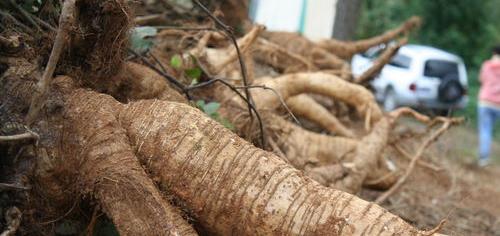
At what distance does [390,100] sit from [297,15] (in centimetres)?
543

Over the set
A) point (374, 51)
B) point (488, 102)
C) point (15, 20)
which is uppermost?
point (15, 20)

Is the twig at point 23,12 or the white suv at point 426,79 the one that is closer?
the twig at point 23,12

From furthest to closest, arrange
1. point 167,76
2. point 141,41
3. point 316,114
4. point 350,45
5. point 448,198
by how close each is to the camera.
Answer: point 350,45 → point 448,198 → point 316,114 → point 141,41 → point 167,76

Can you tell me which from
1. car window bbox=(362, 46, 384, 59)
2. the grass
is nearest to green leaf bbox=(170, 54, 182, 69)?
car window bbox=(362, 46, 384, 59)

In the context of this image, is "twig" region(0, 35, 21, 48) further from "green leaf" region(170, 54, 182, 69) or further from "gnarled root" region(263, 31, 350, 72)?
"gnarled root" region(263, 31, 350, 72)

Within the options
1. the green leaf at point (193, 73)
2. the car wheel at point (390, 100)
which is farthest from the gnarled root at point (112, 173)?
the car wheel at point (390, 100)

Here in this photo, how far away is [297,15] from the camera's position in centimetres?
824

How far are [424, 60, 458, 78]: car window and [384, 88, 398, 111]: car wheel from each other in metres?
0.82

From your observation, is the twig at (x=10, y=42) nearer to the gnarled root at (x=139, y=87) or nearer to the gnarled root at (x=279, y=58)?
the gnarled root at (x=139, y=87)

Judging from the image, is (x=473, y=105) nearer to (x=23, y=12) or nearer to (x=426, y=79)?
(x=426, y=79)

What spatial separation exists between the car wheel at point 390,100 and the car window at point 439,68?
0.82 m

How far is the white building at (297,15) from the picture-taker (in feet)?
26.2

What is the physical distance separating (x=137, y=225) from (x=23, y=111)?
647 millimetres

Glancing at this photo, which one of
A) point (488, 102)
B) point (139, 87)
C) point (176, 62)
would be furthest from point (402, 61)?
point (139, 87)
